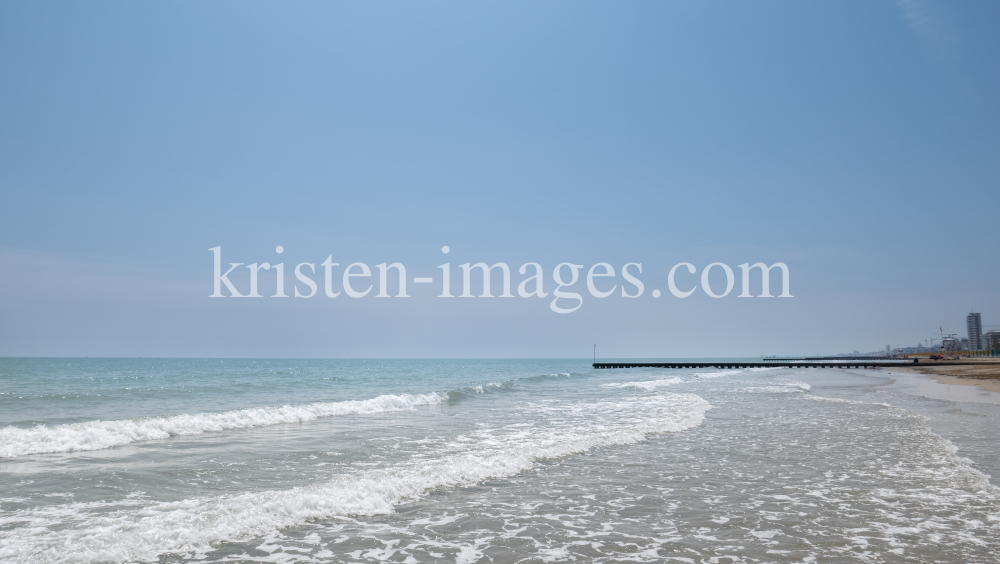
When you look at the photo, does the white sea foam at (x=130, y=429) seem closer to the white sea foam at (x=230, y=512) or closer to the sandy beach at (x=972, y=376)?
the white sea foam at (x=230, y=512)

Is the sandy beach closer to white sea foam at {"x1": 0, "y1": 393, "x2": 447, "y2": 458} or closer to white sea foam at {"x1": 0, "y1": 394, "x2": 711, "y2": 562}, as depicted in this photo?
white sea foam at {"x1": 0, "y1": 394, "x2": 711, "y2": 562}

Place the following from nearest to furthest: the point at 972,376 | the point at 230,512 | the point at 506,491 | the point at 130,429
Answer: the point at 230,512 → the point at 506,491 → the point at 130,429 → the point at 972,376

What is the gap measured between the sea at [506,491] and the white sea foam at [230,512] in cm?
4

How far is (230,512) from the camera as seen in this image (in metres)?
8.17

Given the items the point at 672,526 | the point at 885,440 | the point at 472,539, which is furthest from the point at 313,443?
the point at 885,440

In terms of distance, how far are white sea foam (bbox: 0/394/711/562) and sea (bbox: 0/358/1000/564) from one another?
0.13ft

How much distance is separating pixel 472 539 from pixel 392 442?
29.6 feet

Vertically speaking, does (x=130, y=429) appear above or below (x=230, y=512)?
below

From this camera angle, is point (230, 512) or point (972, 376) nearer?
point (230, 512)

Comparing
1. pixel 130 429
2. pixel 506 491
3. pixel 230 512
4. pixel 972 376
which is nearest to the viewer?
pixel 230 512

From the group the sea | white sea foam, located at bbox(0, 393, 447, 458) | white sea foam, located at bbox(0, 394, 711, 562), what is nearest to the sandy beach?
the sea

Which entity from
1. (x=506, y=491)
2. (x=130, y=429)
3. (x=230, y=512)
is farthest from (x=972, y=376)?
(x=130, y=429)

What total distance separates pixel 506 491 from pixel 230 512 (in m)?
4.61

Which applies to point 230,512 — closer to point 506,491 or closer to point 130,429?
point 506,491
